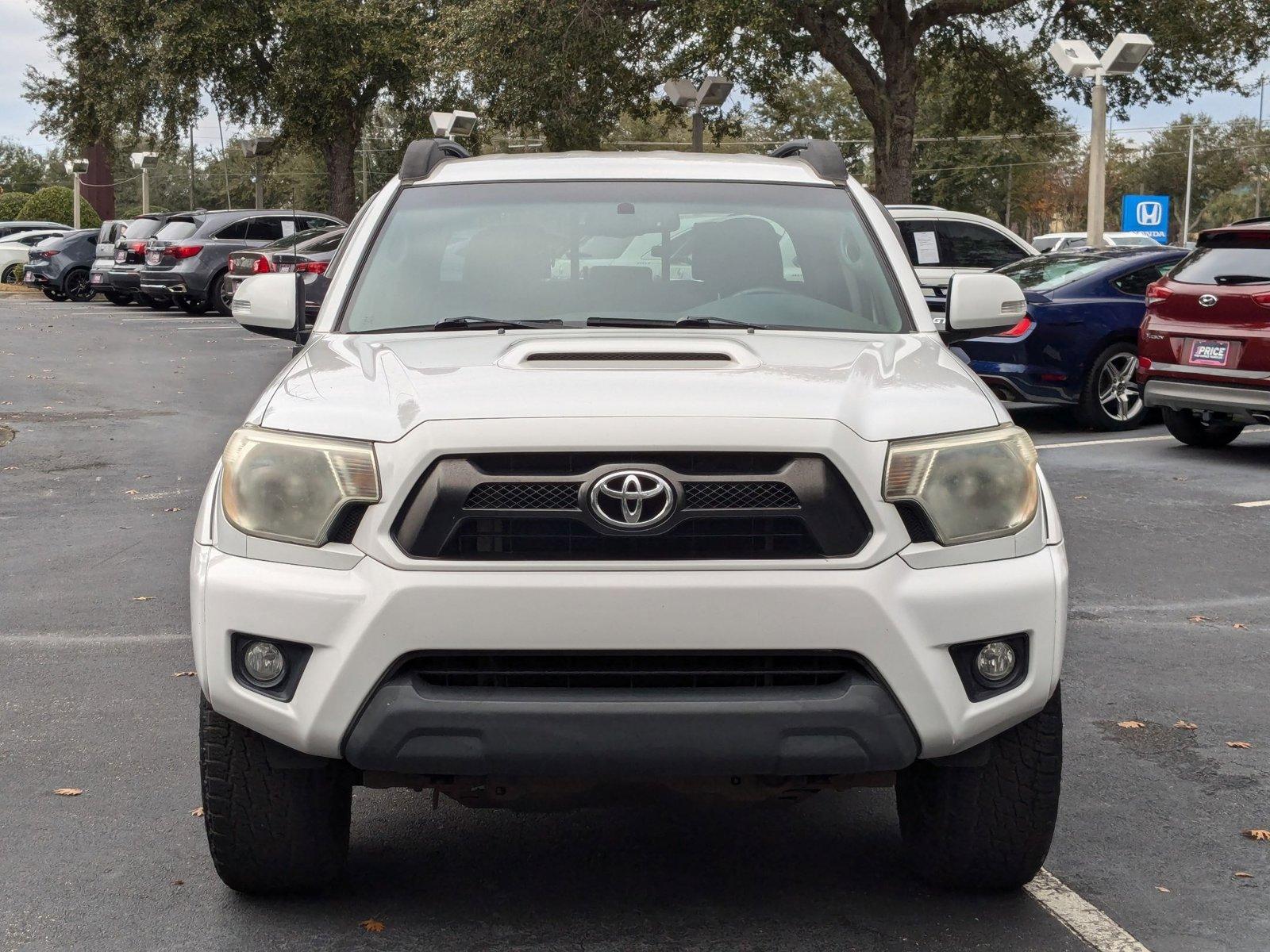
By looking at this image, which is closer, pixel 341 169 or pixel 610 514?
pixel 610 514

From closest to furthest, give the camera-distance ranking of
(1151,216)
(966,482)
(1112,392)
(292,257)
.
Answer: (966,482) < (1112,392) < (292,257) < (1151,216)

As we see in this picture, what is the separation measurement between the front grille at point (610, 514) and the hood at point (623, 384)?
11cm

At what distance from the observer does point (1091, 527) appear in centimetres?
936

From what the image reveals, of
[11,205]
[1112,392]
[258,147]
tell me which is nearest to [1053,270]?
[1112,392]

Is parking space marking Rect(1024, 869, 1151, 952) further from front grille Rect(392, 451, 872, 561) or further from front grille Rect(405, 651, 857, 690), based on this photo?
front grille Rect(392, 451, 872, 561)

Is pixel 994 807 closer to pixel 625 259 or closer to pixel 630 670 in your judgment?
pixel 630 670

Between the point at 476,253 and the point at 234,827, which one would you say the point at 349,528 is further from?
the point at 476,253

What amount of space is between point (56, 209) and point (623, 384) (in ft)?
193

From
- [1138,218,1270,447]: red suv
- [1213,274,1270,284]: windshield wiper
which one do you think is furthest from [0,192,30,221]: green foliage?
[1213,274,1270,284]: windshield wiper

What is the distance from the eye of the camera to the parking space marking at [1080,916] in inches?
145

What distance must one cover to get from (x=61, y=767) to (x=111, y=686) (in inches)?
38.5

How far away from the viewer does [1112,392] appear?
531 inches

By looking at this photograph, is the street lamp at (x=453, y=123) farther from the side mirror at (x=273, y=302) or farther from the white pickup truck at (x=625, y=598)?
the white pickup truck at (x=625, y=598)

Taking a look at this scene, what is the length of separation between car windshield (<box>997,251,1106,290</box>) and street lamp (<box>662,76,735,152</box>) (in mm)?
11656
